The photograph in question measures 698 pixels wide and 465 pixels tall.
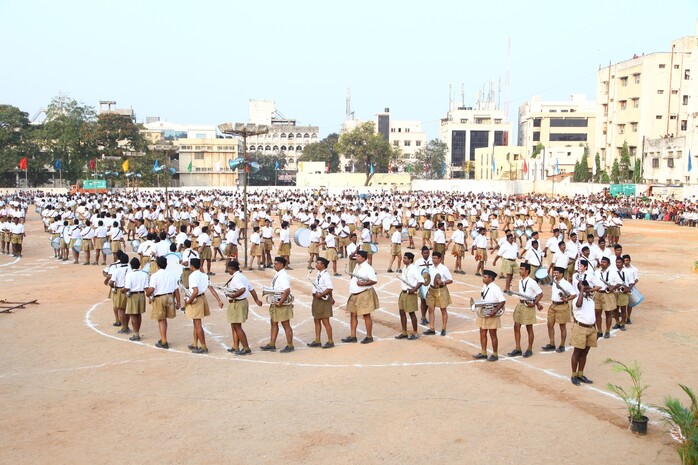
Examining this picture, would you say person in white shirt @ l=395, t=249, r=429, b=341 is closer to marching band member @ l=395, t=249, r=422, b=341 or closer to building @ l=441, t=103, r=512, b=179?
marching band member @ l=395, t=249, r=422, b=341

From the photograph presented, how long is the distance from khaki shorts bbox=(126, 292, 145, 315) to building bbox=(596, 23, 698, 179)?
178ft

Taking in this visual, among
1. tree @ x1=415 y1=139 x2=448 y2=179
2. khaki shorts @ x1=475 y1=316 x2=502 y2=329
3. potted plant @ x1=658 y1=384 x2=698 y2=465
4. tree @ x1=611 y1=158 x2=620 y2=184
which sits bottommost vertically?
potted plant @ x1=658 y1=384 x2=698 y2=465

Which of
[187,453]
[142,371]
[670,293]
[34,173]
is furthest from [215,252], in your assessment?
[34,173]

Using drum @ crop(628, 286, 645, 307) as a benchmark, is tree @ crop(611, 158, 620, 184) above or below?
above

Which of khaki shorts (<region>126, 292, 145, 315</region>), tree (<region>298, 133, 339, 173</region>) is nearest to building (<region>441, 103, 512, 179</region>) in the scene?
tree (<region>298, 133, 339, 173</region>)

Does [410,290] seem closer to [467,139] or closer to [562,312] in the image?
[562,312]

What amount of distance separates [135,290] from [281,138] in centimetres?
9881

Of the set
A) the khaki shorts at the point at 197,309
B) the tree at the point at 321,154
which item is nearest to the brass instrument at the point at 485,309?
the khaki shorts at the point at 197,309

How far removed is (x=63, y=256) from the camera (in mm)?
21922

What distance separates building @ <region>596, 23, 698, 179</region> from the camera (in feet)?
191

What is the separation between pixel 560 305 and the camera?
1019cm

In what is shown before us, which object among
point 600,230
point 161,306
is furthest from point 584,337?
point 600,230

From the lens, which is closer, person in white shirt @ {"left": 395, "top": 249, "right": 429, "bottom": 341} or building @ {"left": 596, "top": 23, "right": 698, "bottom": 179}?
person in white shirt @ {"left": 395, "top": 249, "right": 429, "bottom": 341}

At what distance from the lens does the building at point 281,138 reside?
105375mm
